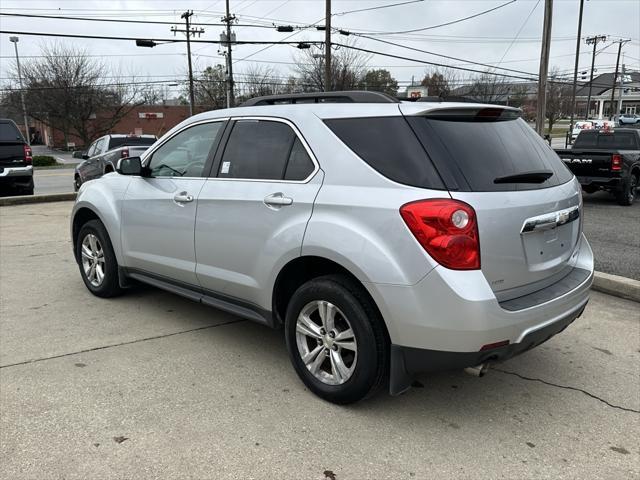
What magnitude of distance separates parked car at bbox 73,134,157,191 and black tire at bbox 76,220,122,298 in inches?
307

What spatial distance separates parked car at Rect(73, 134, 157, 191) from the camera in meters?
12.9

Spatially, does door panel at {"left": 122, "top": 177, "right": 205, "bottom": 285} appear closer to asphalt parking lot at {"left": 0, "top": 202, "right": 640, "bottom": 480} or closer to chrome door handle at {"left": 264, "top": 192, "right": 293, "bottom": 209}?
asphalt parking lot at {"left": 0, "top": 202, "right": 640, "bottom": 480}

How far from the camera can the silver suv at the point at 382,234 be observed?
273cm

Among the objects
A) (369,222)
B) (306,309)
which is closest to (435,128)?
(369,222)

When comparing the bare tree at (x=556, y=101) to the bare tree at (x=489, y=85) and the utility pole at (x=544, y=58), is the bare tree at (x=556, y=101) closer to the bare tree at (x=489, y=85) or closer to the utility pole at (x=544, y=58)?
the bare tree at (x=489, y=85)

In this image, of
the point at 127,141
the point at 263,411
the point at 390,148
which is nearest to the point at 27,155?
the point at 127,141

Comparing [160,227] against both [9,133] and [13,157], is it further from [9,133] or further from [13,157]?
[9,133]

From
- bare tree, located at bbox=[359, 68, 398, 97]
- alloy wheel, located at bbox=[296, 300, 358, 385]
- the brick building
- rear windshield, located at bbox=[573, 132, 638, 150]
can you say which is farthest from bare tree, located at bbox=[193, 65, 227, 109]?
alloy wheel, located at bbox=[296, 300, 358, 385]

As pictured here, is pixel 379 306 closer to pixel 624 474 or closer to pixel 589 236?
pixel 624 474

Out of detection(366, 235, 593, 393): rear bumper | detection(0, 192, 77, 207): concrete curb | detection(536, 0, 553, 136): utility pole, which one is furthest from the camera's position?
detection(536, 0, 553, 136): utility pole

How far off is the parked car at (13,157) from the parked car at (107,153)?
1.56 m

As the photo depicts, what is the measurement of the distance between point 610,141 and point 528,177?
38.5 ft

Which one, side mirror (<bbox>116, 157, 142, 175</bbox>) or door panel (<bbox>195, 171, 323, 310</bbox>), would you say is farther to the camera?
side mirror (<bbox>116, 157, 142, 175</bbox>)

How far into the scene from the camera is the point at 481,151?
9.89 feet
